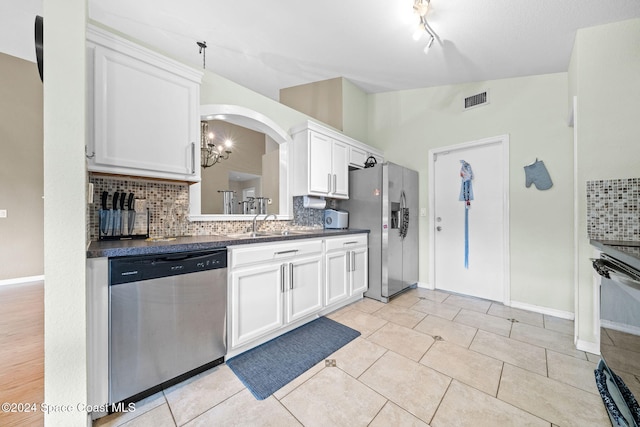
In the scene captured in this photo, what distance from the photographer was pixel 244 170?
9.76 feet

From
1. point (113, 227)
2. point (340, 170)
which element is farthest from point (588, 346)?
point (113, 227)

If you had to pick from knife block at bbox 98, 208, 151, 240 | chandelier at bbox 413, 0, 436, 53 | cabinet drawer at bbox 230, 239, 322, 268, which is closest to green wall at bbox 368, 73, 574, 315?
chandelier at bbox 413, 0, 436, 53

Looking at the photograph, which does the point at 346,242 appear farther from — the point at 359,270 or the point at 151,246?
the point at 151,246

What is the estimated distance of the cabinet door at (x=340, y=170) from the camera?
119 inches

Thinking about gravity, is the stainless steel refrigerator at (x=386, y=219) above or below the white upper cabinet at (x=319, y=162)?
below

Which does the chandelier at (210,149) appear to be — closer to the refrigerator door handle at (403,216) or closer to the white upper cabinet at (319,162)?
the white upper cabinet at (319,162)

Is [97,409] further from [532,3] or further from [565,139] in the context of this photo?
[565,139]

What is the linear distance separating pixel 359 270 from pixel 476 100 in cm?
267

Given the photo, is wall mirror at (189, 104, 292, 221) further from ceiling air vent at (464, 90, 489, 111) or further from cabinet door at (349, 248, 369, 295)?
ceiling air vent at (464, 90, 489, 111)

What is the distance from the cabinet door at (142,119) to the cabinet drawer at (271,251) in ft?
2.32

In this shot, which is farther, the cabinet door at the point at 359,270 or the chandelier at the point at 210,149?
the cabinet door at the point at 359,270

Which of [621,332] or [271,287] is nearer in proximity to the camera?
[621,332]

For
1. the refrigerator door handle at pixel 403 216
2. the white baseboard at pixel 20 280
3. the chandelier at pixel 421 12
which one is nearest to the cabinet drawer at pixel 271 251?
the refrigerator door handle at pixel 403 216

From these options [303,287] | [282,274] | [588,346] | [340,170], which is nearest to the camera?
[588,346]
